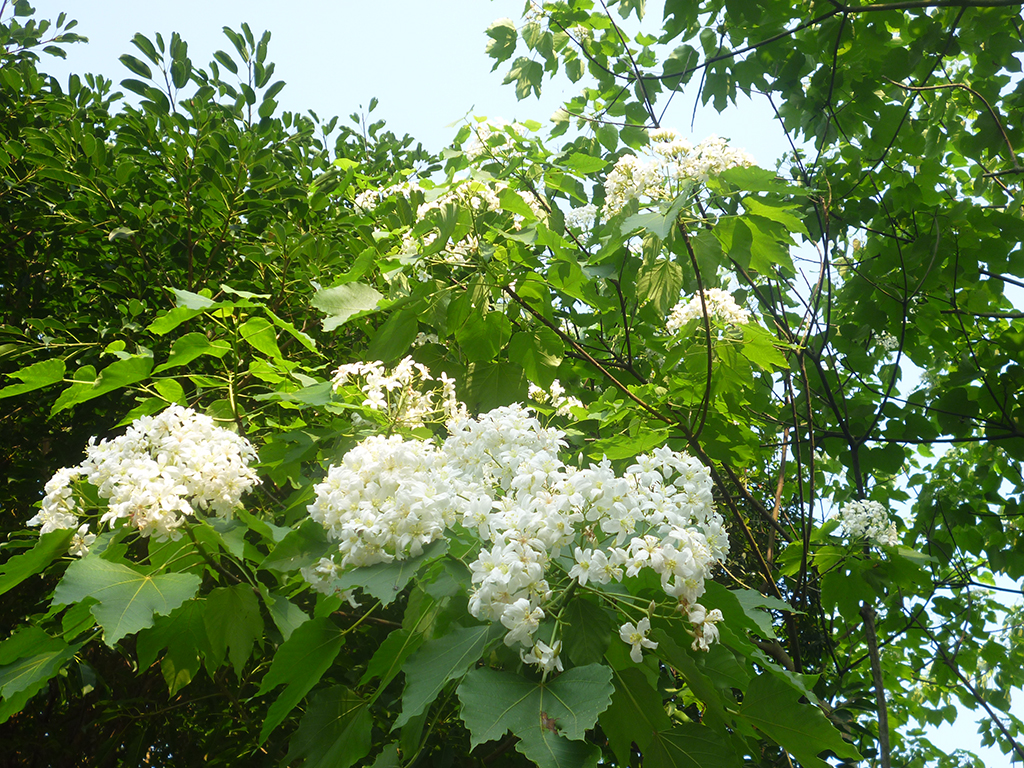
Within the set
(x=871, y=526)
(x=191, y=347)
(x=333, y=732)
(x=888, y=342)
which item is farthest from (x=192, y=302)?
(x=888, y=342)

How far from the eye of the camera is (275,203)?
2.80 meters

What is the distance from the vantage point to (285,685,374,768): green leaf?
150cm

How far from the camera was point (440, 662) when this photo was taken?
1208mm

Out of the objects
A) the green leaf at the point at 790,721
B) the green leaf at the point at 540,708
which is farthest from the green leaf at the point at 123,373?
the green leaf at the point at 790,721

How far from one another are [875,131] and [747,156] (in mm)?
2019

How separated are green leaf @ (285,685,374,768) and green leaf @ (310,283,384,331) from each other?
0.98 meters

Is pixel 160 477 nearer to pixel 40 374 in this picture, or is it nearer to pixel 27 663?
pixel 27 663

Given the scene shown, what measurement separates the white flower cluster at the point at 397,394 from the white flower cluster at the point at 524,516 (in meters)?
0.38

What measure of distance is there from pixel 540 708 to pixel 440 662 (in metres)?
0.20

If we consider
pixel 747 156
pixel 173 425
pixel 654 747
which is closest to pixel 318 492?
pixel 173 425

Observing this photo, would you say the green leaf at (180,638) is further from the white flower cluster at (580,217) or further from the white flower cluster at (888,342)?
the white flower cluster at (888,342)

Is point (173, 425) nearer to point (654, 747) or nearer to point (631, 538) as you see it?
point (631, 538)

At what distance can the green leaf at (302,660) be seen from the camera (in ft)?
4.63

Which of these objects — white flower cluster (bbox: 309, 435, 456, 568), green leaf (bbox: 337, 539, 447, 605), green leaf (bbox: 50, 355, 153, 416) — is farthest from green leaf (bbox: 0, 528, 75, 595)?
green leaf (bbox: 337, 539, 447, 605)
